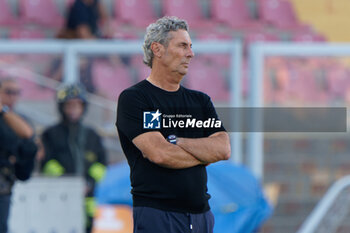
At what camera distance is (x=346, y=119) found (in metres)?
7.90

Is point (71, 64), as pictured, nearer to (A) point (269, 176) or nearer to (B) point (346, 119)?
(A) point (269, 176)

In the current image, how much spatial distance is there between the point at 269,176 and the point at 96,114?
1.97m

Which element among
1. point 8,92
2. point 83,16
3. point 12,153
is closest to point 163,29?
point 12,153

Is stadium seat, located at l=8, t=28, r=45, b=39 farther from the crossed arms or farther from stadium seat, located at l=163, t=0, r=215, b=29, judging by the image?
the crossed arms

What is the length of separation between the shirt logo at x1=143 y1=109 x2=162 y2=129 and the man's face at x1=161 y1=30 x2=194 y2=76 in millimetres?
219

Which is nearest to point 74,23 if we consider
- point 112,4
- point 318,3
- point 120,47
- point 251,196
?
point 112,4

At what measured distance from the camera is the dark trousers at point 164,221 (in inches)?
127

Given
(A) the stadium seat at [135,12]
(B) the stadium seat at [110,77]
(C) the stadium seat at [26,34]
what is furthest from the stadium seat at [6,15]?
(B) the stadium seat at [110,77]

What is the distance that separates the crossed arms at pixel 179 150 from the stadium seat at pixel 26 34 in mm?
6857

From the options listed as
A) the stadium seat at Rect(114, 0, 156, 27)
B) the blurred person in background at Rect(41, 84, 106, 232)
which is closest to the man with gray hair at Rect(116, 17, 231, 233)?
the blurred person in background at Rect(41, 84, 106, 232)

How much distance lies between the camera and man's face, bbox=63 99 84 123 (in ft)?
21.1

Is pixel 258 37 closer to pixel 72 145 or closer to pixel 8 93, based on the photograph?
pixel 72 145

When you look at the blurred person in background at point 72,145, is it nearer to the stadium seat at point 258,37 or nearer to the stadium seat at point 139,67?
the stadium seat at point 139,67


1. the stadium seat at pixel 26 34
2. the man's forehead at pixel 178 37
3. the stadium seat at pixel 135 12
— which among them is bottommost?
the man's forehead at pixel 178 37
